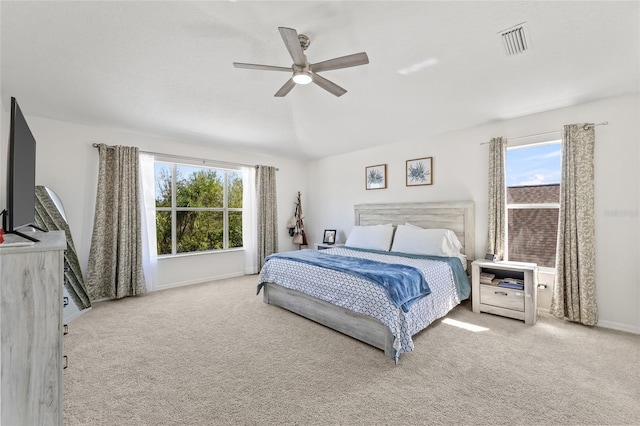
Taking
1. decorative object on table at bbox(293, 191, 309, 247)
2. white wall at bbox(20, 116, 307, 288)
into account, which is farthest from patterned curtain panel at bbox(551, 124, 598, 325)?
white wall at bbox(20, 116, 307, 288)

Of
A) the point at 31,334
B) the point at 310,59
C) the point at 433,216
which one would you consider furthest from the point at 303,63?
the point at 433,216

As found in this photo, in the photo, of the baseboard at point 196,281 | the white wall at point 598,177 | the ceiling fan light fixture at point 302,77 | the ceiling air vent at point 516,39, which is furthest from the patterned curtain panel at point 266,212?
the ceiling air vent at point 516,39

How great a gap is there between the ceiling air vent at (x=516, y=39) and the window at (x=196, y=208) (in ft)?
14.5

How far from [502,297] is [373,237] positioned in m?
1.78

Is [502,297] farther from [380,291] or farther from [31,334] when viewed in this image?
[31,334]

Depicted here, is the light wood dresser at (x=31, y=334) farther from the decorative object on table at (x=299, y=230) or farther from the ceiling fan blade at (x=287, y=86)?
the decorative object on table at (x=299, y=230)

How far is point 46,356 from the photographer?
1.17 metres

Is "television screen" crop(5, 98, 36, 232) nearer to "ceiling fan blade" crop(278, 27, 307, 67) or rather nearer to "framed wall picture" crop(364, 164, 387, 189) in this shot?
"ceiling fan blade" crop(278, 27, 307, 67)

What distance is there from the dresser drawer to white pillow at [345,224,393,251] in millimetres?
1330

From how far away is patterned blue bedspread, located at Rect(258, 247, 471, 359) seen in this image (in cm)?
227

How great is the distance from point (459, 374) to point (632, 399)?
3.28 feet

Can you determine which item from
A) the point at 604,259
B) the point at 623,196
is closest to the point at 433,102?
the point at 623,196

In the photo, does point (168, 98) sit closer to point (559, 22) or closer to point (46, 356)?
point (46, 356)

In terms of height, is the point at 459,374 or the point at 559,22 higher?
the point at 559,22
